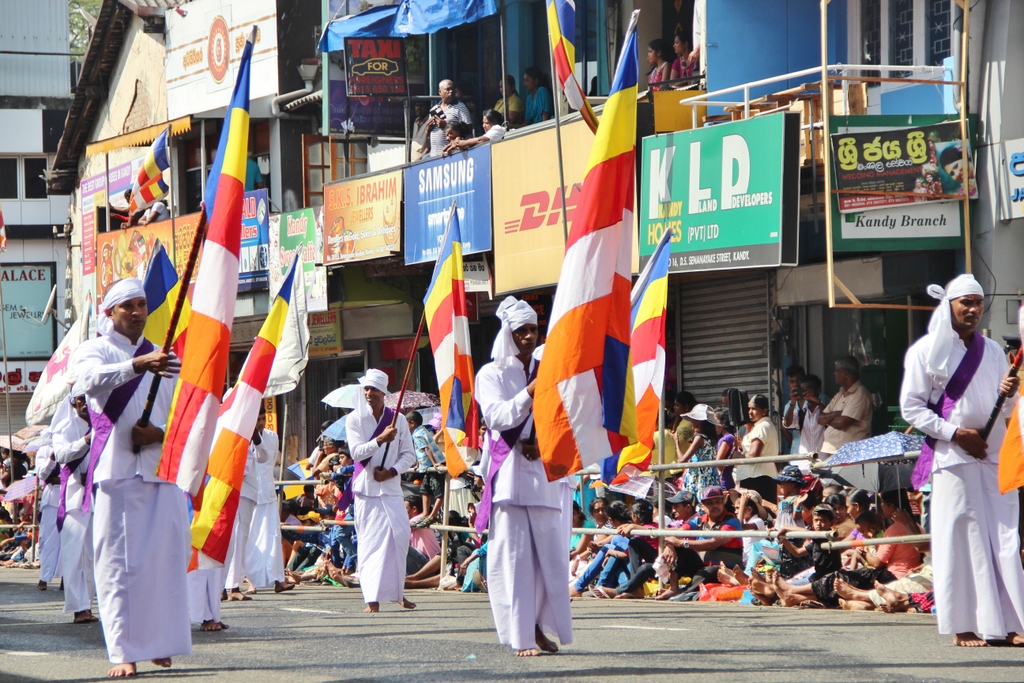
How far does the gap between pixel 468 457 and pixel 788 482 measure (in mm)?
→ 3149

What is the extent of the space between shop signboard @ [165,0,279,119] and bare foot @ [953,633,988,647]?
1973cm

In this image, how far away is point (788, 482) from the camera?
41.1 ft

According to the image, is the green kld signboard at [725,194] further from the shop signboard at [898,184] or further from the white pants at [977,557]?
the white pants at [977,557]

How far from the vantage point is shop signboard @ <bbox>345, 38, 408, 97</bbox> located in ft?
74.5

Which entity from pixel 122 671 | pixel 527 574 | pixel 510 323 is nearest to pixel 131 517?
pixel 122 671

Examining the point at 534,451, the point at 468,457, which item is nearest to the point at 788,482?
the point at 468,457

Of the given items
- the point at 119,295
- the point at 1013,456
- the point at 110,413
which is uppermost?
the point at 119,295

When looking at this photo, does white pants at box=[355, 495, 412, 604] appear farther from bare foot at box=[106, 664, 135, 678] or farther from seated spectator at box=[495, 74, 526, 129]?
seated spectator at box=[495, 74, 526, 129]

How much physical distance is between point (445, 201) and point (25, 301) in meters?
23.6

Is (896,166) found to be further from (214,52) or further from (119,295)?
(214,52)

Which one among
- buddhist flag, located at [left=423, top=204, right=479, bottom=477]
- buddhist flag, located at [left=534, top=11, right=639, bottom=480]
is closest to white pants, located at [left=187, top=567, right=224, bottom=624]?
buddhist flag, located at [left=423, top=204, right=479, bottom=477]

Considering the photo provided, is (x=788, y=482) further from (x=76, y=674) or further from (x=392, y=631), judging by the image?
(x=76, y=674)

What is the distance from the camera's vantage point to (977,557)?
8.61 meters

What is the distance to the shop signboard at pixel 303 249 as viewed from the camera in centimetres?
2384
